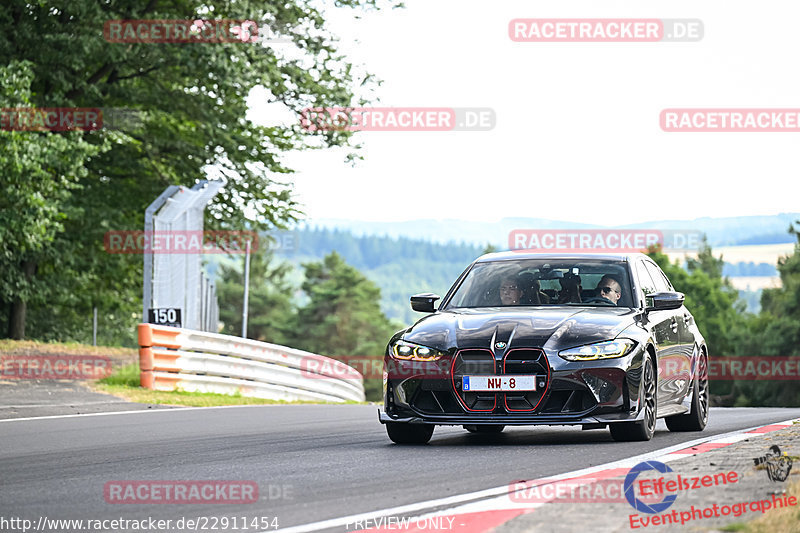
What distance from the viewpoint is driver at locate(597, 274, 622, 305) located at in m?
9.99

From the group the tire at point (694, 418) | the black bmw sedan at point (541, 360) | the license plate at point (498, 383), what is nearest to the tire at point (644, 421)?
the black bmw sedan at point (541, 360)

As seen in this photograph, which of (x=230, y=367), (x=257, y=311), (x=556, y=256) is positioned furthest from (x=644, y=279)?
(x=257, y=311)

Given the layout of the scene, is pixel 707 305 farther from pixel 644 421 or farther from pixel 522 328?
pixel 522 328

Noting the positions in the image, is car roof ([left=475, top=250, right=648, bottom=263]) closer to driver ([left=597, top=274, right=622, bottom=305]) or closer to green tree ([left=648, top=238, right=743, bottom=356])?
driver ([left=597, top=274, right=622, bottom=305])

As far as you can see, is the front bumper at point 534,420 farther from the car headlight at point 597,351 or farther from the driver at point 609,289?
the driver at point 609,289

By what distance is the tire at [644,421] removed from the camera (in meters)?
8.91

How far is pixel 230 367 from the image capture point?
2016 centimetres

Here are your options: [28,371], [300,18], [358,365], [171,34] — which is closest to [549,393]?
[28,371]

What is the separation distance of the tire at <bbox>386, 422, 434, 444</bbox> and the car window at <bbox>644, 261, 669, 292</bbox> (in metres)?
3.01

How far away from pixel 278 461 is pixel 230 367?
12.3m

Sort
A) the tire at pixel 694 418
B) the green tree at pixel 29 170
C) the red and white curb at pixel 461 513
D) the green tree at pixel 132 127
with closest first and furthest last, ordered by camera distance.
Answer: the red and white curb at pixel 461 513, the tire at pixel 694 418, the green tree at pixel 29 170, the green tree at pixel 132 127

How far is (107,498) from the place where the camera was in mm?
6402

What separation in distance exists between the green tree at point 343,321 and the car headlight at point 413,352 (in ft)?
364

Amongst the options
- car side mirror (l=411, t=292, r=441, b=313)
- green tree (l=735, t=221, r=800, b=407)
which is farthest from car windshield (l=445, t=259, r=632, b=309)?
green tree (l=735, t=221, r=800, b=407)
